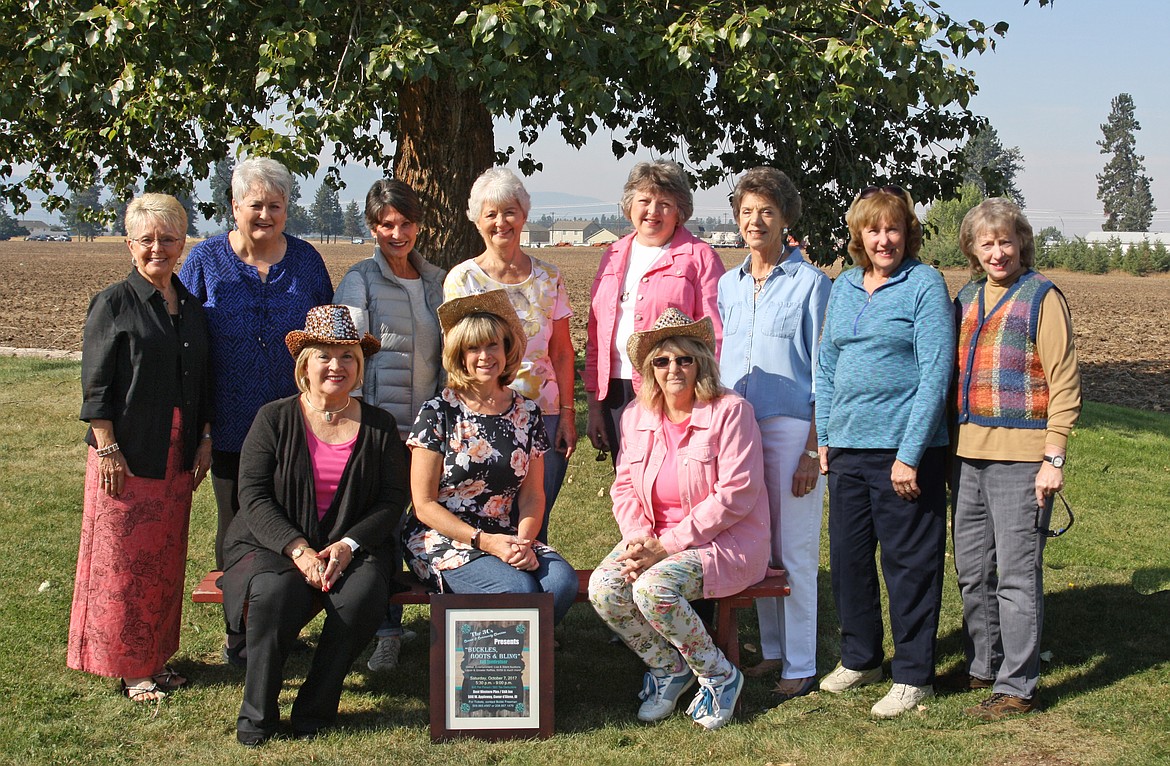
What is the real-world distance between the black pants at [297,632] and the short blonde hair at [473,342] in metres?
0.84

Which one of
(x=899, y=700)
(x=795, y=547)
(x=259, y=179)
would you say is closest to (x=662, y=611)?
(x=795, y=547)

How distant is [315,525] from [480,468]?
Result: 69 cm

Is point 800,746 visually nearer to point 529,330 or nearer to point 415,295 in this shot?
point 529,330

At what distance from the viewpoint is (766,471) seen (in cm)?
478

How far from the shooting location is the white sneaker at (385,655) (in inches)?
197

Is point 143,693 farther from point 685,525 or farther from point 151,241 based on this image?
point 685,525

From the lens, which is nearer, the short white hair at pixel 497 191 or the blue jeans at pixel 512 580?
the blue jeans at pixel 512 580

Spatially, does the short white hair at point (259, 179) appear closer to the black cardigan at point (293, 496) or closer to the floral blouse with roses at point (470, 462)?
the black cardigan at point (293, 496)

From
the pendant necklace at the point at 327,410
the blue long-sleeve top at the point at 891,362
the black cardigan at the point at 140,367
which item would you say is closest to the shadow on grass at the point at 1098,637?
the blue long-sleeve top at the point at 891,362

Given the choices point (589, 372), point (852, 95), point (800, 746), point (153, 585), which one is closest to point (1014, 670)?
point (800, 746)

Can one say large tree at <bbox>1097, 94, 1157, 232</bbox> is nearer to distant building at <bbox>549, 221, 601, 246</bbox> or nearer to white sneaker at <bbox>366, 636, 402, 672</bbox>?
distant building at <bbox>549, 221, 601, 246</bbox>

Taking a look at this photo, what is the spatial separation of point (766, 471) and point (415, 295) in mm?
1745

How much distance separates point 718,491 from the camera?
4500mm

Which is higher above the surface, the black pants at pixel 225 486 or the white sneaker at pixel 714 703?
the black pants at pixel 225 486
